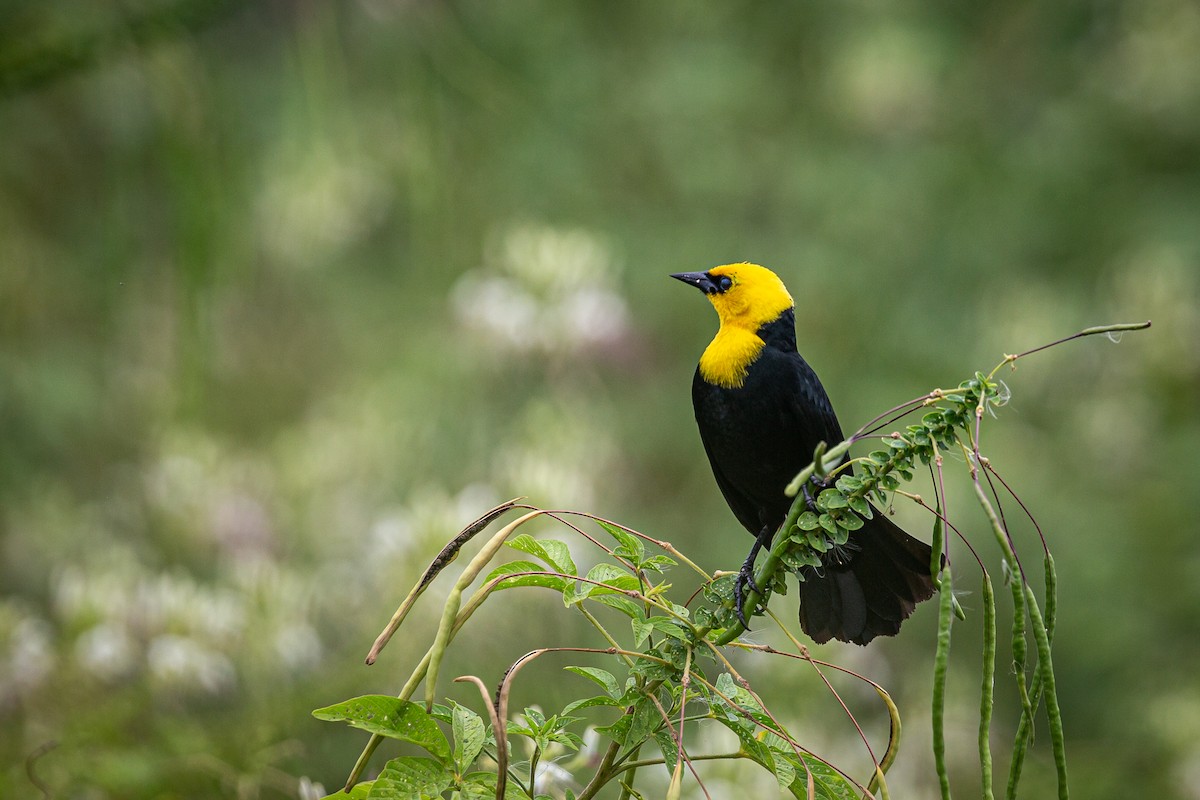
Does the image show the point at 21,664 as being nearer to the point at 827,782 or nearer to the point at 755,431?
the point at 755,431

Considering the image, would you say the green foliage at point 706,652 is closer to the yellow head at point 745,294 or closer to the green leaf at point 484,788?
the green leaf at point 484,788

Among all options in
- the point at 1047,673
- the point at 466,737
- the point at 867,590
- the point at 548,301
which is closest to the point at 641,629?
the point at 466,737

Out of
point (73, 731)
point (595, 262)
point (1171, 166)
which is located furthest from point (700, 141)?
point (73, 731)

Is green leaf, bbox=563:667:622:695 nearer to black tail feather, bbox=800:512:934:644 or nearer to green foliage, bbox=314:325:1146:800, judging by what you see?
green foliage, bbox=314:325:1146:800

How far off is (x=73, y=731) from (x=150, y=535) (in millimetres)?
2429

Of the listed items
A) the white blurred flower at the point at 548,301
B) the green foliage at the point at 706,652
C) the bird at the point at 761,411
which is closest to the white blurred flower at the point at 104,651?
the bird at the point at 761,411

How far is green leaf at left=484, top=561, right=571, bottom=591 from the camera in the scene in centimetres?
89

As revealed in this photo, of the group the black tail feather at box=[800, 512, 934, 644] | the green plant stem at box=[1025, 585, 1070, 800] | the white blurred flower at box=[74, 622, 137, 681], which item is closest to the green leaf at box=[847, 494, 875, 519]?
the green plant stem at box=[1025, 585, 1070, 800]

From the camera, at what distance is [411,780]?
822 millimetres

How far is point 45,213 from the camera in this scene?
4.29m

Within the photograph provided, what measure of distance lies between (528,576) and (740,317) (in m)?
1.12

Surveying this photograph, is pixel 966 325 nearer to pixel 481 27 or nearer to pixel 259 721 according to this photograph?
pixel 481 27

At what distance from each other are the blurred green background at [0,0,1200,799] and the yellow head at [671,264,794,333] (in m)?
0.51

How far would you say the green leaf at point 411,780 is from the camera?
2.64ft
